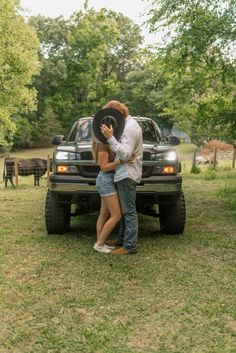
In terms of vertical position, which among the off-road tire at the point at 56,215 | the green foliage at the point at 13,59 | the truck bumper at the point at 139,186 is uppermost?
the green foliage at the point at 13,59

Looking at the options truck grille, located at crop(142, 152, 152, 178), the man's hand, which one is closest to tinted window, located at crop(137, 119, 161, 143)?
truck grille, located at crop(142, 152, 152, 178)

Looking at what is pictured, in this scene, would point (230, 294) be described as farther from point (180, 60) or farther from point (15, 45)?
point (15, 45)

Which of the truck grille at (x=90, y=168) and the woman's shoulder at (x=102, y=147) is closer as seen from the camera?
the woman's shoulder at (x=102, y=147)

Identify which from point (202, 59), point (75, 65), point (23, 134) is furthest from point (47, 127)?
point (202, 59)

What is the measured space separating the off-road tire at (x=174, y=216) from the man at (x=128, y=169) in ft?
3.28

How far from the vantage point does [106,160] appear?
4.98 metres

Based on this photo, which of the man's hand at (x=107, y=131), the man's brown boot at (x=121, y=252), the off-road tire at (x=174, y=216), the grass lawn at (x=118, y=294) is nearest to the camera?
the grass lawn at (x=118, y=294)

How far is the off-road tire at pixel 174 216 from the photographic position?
236 inches

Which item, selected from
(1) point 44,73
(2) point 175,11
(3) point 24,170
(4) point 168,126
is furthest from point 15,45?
(4) point 168,126

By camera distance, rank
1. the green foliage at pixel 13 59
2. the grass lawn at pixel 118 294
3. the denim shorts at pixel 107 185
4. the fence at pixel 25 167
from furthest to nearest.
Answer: the green foliage at pixel 13 59
the fence at pixel 25 167
the denim shorts at pixel 107 185
the grass lawn at pixel 118 294

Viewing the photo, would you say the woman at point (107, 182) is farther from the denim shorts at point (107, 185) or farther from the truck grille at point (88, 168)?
the truck grille at point (88, 168)

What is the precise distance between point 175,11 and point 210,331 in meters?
6.28

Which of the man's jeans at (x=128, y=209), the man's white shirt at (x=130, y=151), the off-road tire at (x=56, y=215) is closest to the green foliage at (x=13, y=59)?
the off-road tire at (x=56, y=215)

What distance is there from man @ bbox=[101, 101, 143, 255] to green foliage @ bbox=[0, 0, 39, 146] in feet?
59.8
